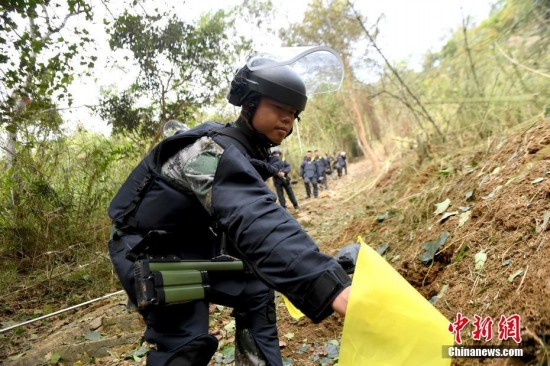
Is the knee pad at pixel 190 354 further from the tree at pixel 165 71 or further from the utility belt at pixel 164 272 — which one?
the tree at pixel 165 71

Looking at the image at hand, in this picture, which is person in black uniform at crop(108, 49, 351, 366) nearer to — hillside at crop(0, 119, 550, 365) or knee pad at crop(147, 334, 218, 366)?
knee pad at crop(147, 334, 218, 366)

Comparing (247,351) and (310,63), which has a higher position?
(310,63)

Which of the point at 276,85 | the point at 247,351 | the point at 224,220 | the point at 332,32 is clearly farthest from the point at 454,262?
the point at 332,32

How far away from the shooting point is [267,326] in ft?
5.76

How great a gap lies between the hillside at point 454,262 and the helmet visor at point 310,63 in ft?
4.35

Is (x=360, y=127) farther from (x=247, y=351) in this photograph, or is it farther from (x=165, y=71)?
(x=247, y=351)

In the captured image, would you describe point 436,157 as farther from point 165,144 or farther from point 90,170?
point 90,170

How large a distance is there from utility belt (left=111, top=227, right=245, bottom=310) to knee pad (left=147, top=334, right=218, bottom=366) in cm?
18

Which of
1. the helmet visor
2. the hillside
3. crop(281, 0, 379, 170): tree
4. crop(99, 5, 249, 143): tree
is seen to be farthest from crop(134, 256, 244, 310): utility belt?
crop(281, 0, 379, 170): tree

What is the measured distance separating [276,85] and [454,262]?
1680 millimetres

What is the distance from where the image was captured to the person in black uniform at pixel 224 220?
1063 mm

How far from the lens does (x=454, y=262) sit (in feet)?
7.43

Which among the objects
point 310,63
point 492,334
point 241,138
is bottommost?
point 492,334

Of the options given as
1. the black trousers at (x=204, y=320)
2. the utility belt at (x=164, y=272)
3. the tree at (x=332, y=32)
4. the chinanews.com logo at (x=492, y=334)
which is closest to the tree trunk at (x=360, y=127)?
the tree at (x=332, y=32)
